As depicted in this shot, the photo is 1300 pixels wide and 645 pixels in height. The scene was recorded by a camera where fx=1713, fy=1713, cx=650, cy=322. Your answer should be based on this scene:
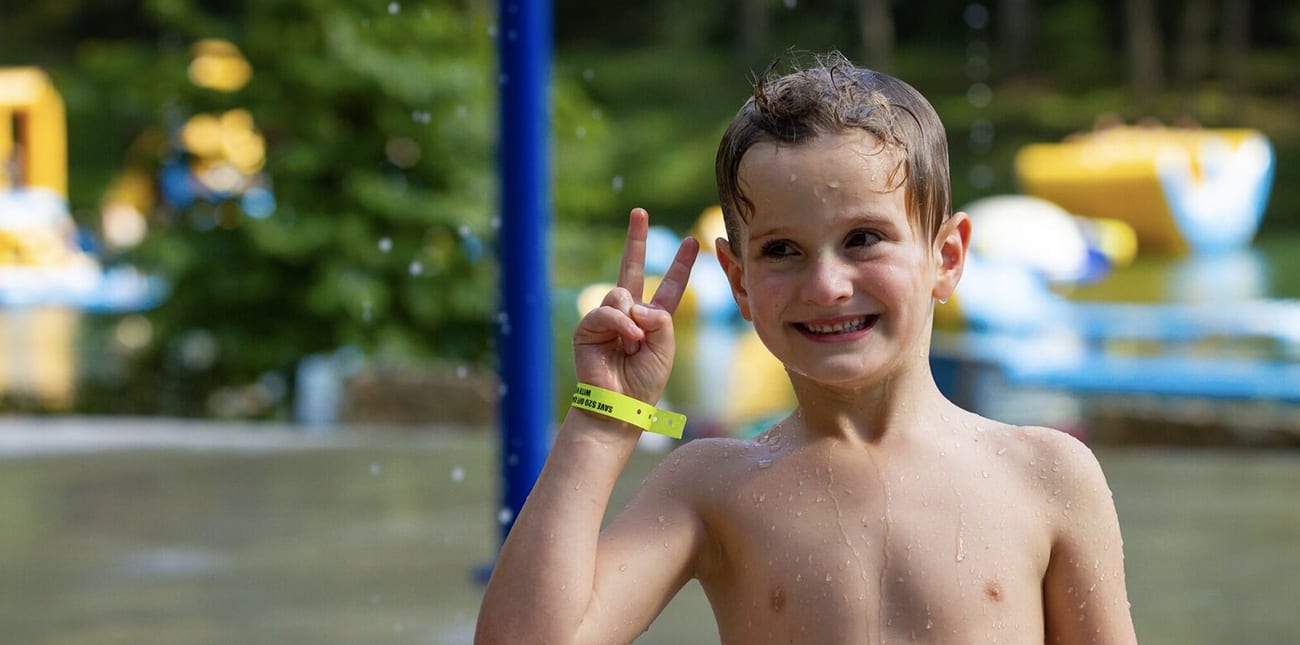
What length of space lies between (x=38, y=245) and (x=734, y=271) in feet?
66.1

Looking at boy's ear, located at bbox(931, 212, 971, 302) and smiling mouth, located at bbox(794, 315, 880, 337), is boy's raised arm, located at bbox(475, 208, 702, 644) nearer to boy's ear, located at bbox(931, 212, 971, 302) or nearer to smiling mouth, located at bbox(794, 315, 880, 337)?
smiling mouth, located at bbox(794, 315, 880, 337)

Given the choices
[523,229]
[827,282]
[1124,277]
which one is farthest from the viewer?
[1124,277]

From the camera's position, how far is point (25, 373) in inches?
503

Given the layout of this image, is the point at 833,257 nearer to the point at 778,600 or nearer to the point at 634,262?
the point at 634,262

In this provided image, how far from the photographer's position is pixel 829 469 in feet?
4.82

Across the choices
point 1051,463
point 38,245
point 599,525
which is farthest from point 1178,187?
point 38,245

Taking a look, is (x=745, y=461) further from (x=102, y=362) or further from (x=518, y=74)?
(x=102, y=362)

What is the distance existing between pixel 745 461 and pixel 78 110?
23.5m

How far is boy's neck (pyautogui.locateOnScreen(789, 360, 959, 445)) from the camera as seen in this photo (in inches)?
57.6

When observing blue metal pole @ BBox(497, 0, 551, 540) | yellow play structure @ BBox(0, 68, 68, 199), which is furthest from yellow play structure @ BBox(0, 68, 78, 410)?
blue metal pole @ BBox(497, 0, 551, 540)

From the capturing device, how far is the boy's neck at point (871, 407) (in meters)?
1.46

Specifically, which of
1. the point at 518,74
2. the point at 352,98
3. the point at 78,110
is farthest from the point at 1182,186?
the point at 78,110

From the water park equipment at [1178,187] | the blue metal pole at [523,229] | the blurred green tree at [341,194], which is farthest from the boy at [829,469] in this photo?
the water park equipment at [1178,187]

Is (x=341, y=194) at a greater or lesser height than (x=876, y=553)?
greater
